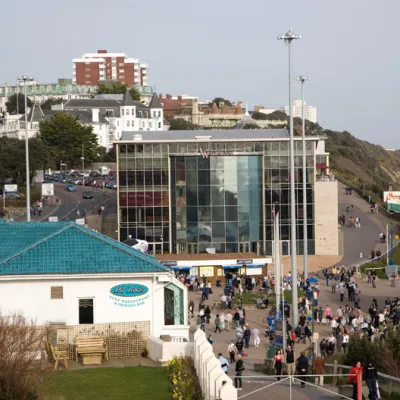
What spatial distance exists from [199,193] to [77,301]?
3996 centimetres

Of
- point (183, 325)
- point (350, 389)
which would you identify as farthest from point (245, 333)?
point (350, 389)

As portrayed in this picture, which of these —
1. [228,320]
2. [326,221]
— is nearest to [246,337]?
[228,320]

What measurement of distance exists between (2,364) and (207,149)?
47.9m

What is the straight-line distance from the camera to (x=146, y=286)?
86.3 feet

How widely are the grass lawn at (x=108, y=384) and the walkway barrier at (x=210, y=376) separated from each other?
2.33 ft

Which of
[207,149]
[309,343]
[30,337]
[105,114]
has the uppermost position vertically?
[105,114]

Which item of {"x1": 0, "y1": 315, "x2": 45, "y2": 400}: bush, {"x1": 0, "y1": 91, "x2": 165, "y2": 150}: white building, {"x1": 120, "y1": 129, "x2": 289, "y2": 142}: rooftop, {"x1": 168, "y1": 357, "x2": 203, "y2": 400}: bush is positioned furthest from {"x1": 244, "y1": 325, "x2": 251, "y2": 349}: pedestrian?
{"x1": 0, "y1": 91, "x2": 165, "y2": 150}: white building

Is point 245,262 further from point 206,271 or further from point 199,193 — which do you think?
point 199,193

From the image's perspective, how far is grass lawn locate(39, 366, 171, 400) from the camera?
1986cm

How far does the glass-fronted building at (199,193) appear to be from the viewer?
215ft

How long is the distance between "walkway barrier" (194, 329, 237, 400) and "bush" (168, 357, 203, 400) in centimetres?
14

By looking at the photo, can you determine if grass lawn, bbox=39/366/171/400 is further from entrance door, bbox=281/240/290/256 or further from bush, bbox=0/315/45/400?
entrance door, bbox=281/240/290/256

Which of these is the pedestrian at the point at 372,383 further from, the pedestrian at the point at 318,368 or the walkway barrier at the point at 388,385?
the pedestrian at the point at 318,368

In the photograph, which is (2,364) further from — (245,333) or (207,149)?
(207,149)
